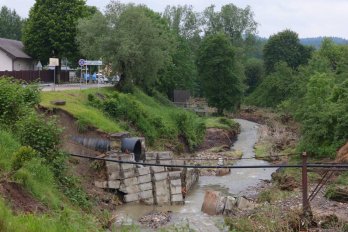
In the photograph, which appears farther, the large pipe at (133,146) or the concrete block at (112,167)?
the large pipe at (133,146)

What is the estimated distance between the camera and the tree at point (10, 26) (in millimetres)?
109625

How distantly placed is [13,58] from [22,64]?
10.3 feet

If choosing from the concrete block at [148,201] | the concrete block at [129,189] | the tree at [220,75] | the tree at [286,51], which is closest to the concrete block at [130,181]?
the concrete block at [129,189]

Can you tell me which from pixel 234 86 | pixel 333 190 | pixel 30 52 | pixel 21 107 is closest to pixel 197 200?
pixel 333 190

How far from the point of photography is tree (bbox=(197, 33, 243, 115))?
72.1 meters

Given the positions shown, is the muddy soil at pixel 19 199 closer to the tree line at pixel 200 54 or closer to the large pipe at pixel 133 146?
the large pipe at pixel 133 146

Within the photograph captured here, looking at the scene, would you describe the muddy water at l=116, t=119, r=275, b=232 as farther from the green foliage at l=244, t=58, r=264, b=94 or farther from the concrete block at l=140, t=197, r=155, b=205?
the green foliage at l=244, t=58, r=264, b=94

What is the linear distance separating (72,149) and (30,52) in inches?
1460

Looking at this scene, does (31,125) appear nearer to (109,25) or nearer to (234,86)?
(109,25)

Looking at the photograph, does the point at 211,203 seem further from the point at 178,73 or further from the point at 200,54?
the point at 200,54

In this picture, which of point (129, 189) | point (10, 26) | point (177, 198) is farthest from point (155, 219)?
point (10, 26)

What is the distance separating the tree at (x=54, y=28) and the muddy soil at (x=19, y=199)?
4383 centimetres

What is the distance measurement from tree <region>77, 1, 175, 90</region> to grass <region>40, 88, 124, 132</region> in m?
6.23

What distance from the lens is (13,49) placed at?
62.5 m
